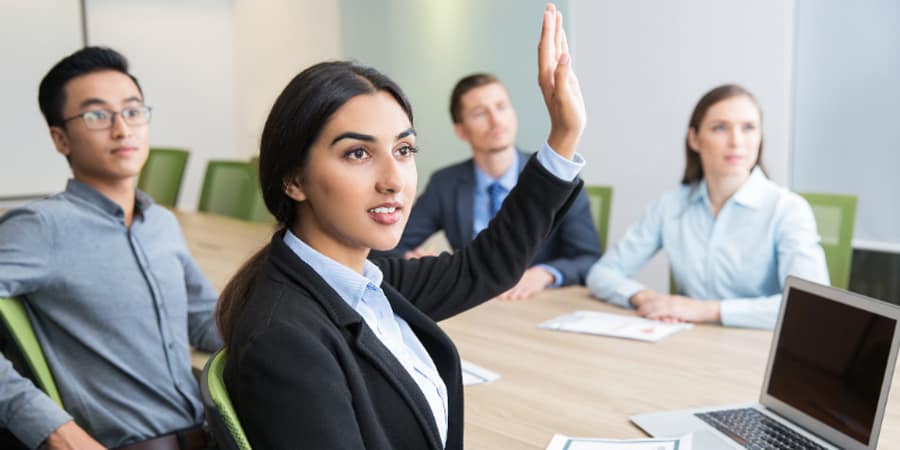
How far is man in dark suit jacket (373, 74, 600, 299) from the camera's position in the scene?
3049 mm

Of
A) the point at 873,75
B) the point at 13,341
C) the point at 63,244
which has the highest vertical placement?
the point at 873,75

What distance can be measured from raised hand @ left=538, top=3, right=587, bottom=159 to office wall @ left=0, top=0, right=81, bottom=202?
6.21 metres

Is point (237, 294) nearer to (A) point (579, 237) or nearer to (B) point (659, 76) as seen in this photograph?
(A) point (579, 237)

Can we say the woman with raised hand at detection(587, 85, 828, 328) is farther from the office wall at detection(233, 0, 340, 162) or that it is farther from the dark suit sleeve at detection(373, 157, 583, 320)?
the office wall at detection(233, 0, 340, 162)

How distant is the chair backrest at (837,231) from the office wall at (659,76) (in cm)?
127

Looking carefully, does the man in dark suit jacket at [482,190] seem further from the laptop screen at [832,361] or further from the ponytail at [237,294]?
the ponytail at [237,294]

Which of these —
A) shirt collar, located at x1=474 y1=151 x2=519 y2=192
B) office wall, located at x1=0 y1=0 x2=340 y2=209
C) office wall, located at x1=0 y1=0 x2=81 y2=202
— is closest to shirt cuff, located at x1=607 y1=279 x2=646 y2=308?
shirt collar, located at x1=474 y1=151 x2=519 y2=192

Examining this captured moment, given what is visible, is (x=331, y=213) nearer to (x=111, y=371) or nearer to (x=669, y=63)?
(x=111, y=371)

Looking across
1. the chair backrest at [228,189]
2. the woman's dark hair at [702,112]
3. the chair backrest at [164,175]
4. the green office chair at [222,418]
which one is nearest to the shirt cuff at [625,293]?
the woman's dark hair at [702,112]

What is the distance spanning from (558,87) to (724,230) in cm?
141

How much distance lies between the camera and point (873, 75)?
11.5 feet

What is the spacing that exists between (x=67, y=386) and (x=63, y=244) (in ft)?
1.02

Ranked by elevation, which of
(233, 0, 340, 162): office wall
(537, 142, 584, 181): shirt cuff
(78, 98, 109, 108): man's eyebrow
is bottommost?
(537, 142, 584, 181): shirt cuff

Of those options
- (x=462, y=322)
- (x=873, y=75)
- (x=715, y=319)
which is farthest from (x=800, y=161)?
(x=462, y=322)
